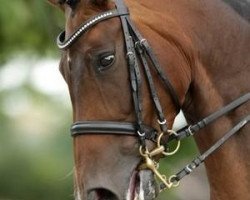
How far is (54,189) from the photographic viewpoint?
669 cm

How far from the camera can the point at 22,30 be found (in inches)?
295

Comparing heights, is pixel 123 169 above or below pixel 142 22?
below

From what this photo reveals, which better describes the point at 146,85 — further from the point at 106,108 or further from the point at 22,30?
the point at 22,30

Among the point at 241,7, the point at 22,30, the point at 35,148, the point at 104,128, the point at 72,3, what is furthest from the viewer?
the point at 22,30

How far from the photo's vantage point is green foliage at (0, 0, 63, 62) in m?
7.29

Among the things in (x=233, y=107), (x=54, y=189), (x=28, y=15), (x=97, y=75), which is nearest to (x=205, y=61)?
(x=233, y=107)

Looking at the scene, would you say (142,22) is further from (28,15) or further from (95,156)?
(28,15)

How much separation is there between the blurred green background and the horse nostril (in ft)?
8.71

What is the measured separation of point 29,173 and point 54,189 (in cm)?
23

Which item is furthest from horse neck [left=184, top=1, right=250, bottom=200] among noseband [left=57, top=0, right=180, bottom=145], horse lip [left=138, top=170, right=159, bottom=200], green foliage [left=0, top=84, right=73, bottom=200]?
green foliage [left=0, top=84, right=73, bottom=200]

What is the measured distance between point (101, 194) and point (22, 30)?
4.10 m

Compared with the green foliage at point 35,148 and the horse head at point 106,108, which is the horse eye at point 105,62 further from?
the green foliage at point 35,148

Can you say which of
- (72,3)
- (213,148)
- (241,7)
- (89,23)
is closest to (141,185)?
(213,148)

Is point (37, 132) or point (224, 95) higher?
point (37, 132)
